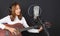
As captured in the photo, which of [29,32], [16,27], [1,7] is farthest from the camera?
[1,7]

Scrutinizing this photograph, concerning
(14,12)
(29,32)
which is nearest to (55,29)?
(29,32)

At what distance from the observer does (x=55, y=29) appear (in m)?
3.09

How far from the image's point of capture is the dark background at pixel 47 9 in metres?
2.94

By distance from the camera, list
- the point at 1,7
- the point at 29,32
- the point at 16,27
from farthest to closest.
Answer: the point at 1,7, the point at 29,32, the point at 16,27

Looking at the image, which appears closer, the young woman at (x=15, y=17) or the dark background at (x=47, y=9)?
Answer: the young woman at (x=15, y=17)

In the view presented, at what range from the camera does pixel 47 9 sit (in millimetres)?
3031

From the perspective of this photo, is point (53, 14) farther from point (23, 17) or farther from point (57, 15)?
point (23, 17)

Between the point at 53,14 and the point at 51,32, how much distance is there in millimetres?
275

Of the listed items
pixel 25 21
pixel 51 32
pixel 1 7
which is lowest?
pixel 51 32

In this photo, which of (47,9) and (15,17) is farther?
(47,9)

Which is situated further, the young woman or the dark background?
the dark background

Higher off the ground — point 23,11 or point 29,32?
point 23,11

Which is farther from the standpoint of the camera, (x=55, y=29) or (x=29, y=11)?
(x=55, y=29)

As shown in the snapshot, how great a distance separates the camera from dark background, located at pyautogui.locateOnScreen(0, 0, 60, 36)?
116 inches
